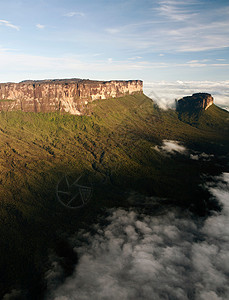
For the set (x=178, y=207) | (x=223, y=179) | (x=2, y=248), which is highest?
(x=223, y=179)

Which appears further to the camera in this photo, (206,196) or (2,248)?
(206,196)

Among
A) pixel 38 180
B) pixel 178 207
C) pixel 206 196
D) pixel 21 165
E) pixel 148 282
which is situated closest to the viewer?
pixel 148 282

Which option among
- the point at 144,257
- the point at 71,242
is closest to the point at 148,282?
the point at 144,257

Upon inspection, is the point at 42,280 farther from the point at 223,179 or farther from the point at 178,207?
the point at 223,179

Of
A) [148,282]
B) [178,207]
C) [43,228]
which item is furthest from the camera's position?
[178,207]

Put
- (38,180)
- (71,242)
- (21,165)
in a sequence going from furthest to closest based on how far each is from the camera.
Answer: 1. (21,165)
2. (38,180)
3. (71,242)

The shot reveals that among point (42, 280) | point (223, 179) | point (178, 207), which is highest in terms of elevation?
point (223, 179)

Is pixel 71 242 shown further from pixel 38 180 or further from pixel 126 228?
pixel 38 180

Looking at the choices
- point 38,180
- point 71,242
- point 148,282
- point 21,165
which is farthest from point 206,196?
point 21,165

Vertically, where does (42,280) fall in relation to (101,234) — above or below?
below
